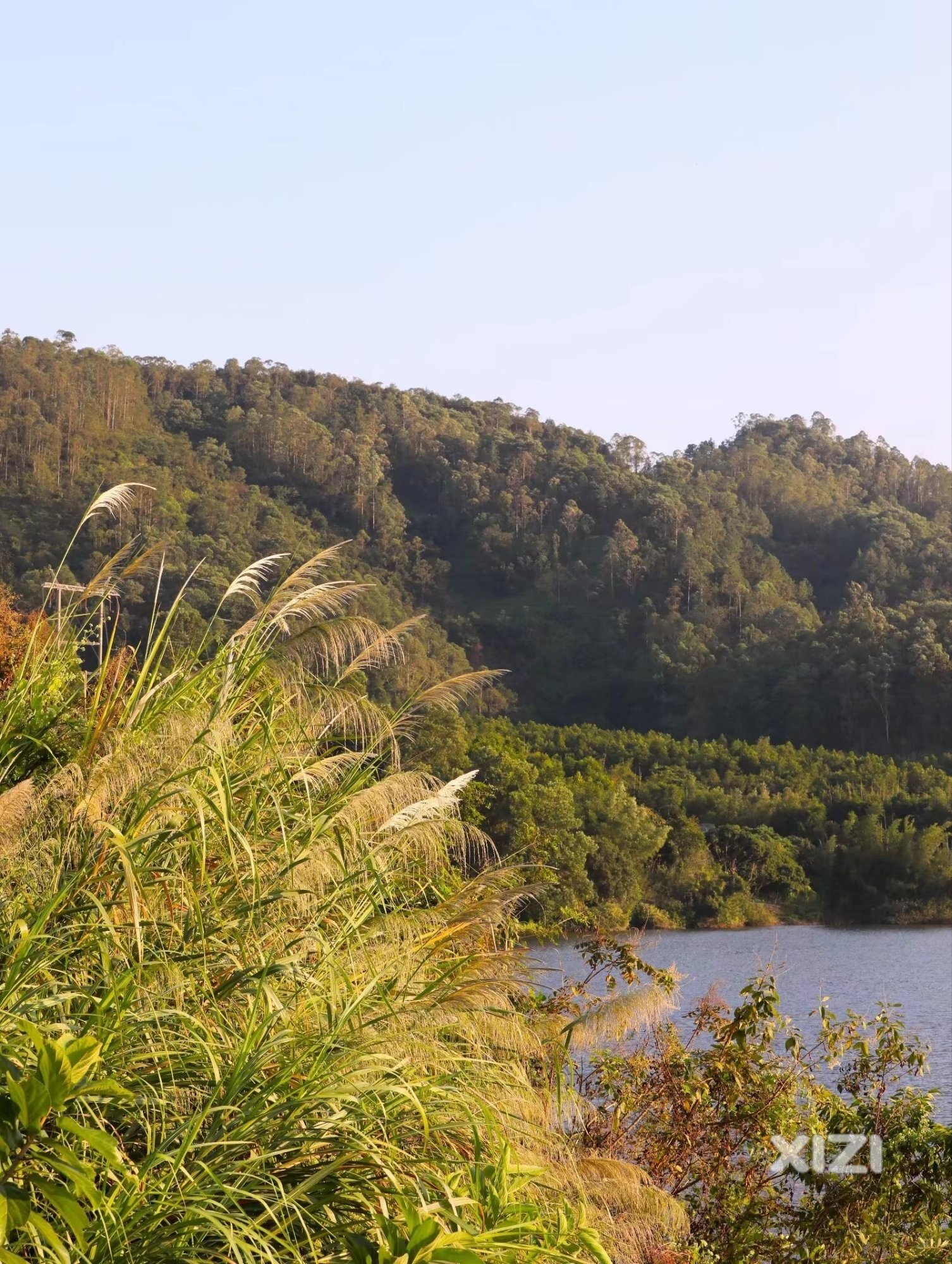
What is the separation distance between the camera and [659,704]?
56.3 m

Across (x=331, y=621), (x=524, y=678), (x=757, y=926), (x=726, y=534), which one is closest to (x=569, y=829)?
(x=757, y=926)

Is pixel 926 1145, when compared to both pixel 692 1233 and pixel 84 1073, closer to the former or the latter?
pixel 692 1233

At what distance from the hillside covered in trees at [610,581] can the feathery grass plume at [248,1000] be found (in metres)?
21.3

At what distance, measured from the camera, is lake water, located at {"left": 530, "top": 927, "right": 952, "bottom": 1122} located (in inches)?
626

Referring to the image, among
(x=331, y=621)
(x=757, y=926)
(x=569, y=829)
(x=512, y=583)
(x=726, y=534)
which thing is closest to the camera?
(x=331, y=621)

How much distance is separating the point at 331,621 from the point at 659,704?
52.4m

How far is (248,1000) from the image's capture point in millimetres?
3264

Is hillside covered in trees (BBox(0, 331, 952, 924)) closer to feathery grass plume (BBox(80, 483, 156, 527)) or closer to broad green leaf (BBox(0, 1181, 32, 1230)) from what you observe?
feathery grass plume (BBox(80, 483, 156, 527))

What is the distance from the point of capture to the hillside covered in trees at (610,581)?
36.5m

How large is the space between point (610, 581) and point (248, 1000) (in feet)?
194

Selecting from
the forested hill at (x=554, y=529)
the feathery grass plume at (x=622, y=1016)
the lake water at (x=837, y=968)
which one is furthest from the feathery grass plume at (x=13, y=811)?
the forested hill at (x=554, y=529)

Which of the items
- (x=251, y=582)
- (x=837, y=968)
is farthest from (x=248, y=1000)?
→ (x=837, y=968)

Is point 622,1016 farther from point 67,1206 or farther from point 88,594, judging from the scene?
point 67,1206

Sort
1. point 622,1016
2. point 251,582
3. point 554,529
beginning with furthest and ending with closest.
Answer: point 554,529, point 622,1016, point 251,582
